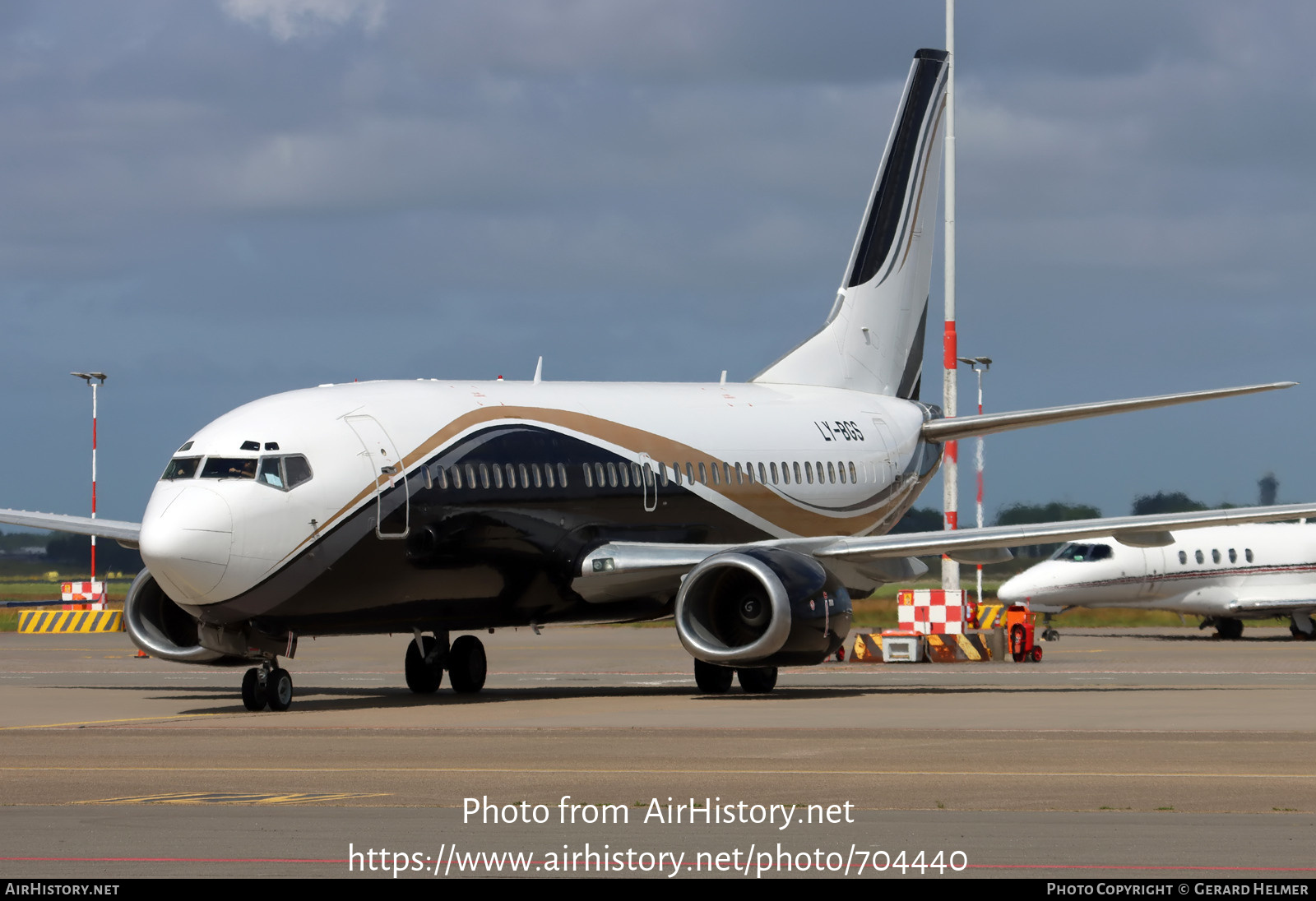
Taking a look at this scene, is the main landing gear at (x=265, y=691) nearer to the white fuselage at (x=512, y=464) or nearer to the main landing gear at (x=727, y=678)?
the white fuselage at (x=512, y=464)

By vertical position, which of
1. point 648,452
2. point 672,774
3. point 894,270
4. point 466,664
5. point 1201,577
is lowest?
point 672,774

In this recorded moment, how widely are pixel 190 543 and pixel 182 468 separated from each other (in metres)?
1.54

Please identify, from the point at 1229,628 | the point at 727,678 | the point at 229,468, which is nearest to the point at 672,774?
the point at 229,468

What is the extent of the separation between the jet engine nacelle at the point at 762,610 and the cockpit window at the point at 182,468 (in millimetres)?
6511

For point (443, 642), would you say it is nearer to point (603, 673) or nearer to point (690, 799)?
point (603, 673)

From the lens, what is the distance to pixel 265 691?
2509 cm

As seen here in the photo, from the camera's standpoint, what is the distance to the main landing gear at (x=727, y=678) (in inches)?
1102

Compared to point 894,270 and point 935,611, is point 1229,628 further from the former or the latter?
point 894,270

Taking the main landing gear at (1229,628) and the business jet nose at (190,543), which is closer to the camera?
the business jet nose at (190,543)

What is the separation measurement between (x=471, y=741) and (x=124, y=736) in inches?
157

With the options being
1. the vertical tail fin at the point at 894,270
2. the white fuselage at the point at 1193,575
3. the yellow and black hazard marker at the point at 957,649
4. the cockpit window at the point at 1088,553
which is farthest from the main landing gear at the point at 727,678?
the cockpit window at the point at 1088,553

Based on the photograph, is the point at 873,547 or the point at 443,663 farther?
the point at 443,663

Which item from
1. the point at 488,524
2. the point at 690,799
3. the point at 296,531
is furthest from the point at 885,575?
the point at 690,799

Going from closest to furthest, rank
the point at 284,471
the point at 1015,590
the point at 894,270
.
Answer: the point at 284,471 → the point at 894,270 → the point at 1015,590
